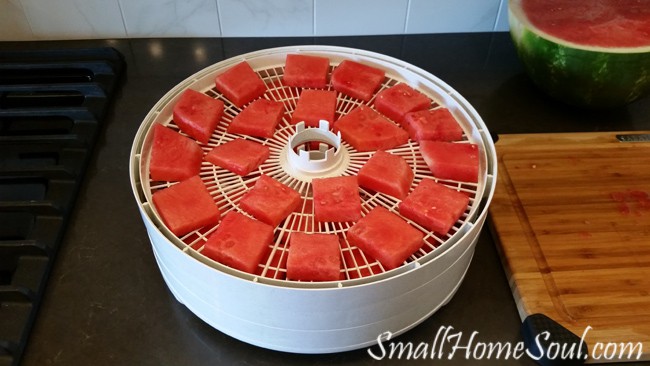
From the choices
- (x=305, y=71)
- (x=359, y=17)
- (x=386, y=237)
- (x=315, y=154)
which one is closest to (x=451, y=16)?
(x=359, y=17)

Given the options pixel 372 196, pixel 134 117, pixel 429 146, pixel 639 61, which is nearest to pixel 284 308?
pixel 372 196

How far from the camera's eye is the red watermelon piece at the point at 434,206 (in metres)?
0.66

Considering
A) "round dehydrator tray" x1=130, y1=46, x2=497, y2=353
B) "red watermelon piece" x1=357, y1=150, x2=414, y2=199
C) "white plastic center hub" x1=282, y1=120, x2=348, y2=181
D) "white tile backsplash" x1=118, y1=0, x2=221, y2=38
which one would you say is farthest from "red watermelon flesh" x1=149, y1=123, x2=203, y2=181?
"white tile backsplash" x1=118, y1=0, x2=221, y2=38

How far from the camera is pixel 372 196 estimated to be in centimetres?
71

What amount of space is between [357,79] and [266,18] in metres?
0.34

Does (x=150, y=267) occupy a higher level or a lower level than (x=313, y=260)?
lower

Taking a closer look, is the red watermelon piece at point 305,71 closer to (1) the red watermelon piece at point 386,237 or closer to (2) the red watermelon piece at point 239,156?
(2) the red watermelon piece at point 239,156

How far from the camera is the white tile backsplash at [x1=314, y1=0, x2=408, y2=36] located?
1064mm

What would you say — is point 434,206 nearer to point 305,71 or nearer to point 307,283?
point 307,283

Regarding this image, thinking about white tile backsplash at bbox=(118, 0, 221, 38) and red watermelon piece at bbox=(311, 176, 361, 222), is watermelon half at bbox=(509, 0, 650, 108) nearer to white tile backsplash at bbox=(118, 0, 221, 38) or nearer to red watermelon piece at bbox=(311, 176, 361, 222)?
red watermelon piece at bbox=(311, 176, 361, 222)

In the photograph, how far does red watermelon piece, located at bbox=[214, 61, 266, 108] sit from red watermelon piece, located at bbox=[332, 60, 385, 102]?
0.12 metres

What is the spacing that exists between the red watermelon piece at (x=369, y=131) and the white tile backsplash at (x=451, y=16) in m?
0.41

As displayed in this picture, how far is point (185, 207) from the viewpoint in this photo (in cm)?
66

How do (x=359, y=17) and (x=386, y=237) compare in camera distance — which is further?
(x=359, y=17)
